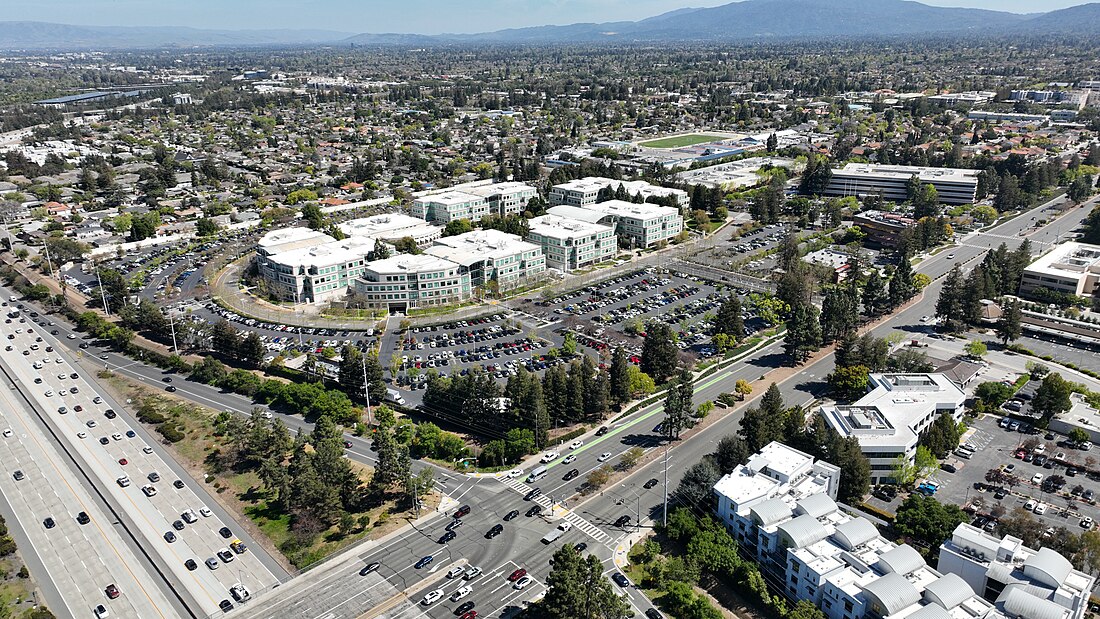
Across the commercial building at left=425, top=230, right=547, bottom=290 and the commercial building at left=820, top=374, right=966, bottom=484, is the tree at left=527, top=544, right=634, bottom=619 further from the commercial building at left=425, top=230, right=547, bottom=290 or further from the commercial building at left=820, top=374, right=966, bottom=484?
the commercial building at left=425, top=230, right=547, bottom=290

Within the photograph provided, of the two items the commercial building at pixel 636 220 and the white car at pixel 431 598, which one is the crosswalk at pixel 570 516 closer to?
the white car at pixel 431 598

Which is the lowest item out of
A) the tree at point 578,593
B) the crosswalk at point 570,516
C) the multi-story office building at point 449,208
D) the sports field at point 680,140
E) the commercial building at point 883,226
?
the crosswalk at point 570,516

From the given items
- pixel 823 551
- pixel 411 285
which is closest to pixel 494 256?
pixel 411 285

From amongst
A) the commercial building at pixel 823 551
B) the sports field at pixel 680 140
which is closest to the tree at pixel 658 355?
the commercial building at pixel 823 551

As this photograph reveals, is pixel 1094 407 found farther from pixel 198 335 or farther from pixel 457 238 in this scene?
pixel 198 335

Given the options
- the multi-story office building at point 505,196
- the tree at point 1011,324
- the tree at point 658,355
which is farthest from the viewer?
the multi-story office building at point 505,196

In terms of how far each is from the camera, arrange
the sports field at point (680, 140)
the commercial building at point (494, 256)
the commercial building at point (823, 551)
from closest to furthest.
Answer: the commercial building at point (823, 551) → the commercial building at point (494, 256) → the sports field at point (680, 140)

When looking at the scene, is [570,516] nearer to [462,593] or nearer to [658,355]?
[462,593]
